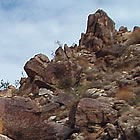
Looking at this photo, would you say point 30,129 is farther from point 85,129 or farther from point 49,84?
point 49,84

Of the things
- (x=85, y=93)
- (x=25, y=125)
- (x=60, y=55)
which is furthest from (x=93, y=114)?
(x=60, y=55)

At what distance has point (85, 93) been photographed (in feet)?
52.7

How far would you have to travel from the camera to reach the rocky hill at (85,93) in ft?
38.1

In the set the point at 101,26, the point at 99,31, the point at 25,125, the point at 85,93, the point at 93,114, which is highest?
the point at 101,26

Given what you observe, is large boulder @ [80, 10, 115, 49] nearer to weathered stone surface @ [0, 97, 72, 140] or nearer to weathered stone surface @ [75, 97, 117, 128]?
weathered stone surface @ [75, 97, 117, 128]

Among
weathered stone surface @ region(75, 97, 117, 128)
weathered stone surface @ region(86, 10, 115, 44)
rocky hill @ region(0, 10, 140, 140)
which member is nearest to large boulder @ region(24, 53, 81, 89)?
rocky hill @ region(0, 10, 140, 140)

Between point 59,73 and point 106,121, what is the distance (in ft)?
25.7

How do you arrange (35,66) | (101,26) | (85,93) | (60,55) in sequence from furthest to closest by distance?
(101,26), (60,55), (35,66), (85,93)

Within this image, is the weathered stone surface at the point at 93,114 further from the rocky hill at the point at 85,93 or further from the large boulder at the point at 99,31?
the large boulder at the point at 99,31

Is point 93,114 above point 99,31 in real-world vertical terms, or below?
below

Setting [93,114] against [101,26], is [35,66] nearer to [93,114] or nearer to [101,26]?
[101,26]

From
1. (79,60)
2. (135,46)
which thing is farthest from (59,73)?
(135,46)

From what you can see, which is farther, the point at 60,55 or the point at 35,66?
the point at 60,55

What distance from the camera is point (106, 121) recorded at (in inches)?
475
